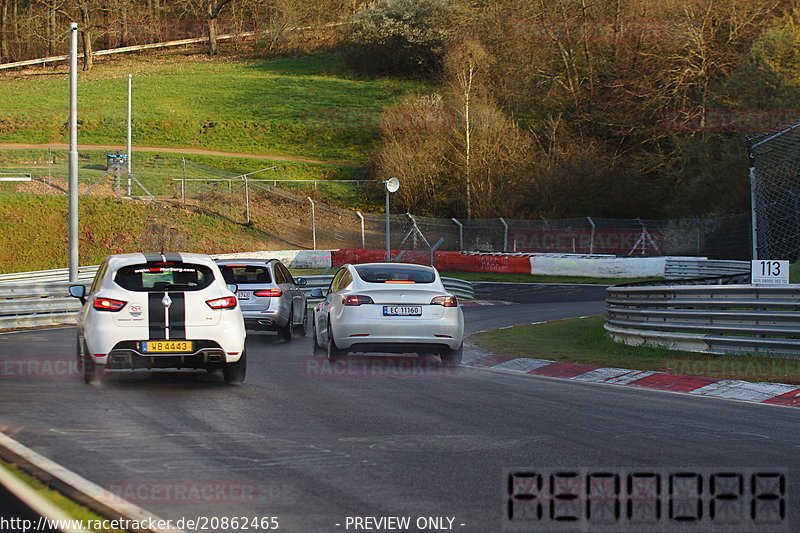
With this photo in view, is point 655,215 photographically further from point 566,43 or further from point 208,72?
point 208,72

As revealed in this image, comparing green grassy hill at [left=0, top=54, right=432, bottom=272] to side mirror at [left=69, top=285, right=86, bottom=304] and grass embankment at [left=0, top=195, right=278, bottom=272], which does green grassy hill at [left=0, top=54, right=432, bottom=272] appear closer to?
grass embankment at [left=0, top=195, right=278, bottom=272]

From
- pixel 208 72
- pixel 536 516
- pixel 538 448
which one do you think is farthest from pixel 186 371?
pixel 208 72

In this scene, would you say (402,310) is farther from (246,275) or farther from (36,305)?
(36,305)

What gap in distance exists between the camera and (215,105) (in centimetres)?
8275

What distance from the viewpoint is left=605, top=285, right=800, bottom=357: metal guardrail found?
14.1 meters

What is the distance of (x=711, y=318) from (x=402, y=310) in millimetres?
4674

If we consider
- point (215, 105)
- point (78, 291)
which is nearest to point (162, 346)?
point (78, 291)

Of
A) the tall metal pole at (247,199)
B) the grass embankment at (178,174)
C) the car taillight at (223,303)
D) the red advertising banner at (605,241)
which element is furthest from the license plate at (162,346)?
the tall metal pole at (247,199)

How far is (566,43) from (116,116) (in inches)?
1377

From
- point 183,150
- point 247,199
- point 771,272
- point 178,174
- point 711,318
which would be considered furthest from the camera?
point 183,150

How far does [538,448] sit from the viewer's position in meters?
8.34

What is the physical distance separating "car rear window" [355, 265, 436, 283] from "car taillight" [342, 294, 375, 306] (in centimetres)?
38

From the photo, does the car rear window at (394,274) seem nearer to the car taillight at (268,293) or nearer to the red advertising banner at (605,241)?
the car taillight at (268,293)
